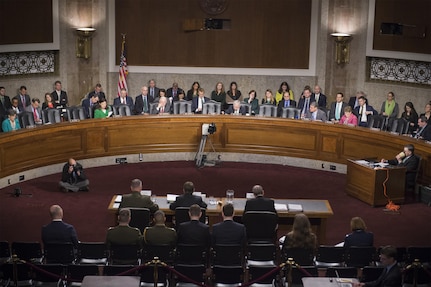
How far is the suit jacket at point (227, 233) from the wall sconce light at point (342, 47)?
11.6 m

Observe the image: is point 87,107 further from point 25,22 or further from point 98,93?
point 25,22

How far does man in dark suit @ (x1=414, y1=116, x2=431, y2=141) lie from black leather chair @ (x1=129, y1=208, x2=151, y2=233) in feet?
25.3

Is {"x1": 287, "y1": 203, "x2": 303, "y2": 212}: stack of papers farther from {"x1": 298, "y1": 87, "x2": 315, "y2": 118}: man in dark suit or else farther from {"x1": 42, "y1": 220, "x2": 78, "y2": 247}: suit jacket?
{"x1": 298, "y1": 87, "x2": 315, "y2": 118}: man in dark suit

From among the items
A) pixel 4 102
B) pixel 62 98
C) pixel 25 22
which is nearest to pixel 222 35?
pixel 62 98

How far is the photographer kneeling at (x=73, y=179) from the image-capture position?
17047 millimetres

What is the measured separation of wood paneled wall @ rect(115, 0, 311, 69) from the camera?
75.5ft

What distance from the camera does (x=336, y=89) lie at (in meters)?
22.7

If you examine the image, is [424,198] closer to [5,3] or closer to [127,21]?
[127,21]

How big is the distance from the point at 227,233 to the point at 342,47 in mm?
11814

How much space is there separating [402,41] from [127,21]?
26.0ft

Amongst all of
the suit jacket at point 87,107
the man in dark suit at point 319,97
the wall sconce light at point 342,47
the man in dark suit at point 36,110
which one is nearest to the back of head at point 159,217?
the man in dark suit at point 36,110

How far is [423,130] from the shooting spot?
17812mm

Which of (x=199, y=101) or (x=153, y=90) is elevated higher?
(x=153, y=90)

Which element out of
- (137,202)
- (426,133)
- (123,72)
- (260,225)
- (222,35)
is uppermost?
(222,35)
